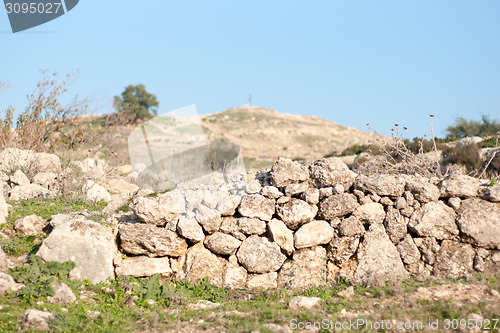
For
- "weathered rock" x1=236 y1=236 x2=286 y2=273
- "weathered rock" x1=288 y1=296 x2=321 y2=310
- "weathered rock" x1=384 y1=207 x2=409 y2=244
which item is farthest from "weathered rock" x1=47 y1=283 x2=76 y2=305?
"weathered rock" x1=384 y1=207 x2=409 y2=244

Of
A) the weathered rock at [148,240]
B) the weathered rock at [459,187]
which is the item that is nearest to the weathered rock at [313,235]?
the weathered rock at [148,240]

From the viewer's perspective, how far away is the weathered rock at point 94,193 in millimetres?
7893

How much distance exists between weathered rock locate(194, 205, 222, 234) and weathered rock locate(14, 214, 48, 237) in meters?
2.29

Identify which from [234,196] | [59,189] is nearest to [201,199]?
[234,196]

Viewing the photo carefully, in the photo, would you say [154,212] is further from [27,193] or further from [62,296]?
[27,193]

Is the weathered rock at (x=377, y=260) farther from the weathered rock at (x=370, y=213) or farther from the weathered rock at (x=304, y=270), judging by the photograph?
the weathered rock at (x=304, y=270)

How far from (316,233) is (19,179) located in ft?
19.7

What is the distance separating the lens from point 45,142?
13.0 metres

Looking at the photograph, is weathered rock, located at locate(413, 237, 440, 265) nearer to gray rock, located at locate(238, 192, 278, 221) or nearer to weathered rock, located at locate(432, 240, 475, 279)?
weathered rock, located at locate(432, 240, 475, 279)

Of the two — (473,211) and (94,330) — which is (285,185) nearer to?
(473,211)

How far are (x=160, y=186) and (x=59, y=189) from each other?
6.30 ft

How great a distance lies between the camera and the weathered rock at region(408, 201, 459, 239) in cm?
590

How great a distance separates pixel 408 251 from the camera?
586cm

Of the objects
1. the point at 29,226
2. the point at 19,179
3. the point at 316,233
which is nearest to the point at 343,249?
the point at 316,233
